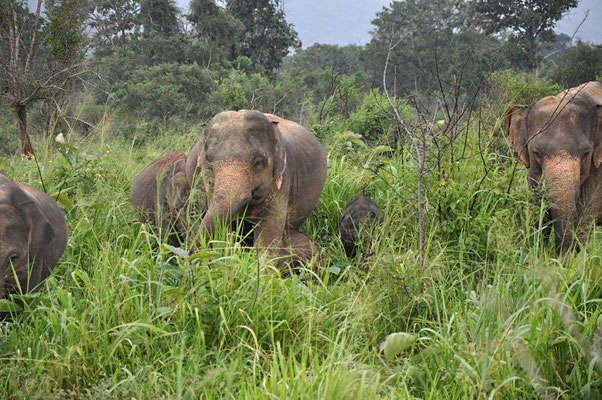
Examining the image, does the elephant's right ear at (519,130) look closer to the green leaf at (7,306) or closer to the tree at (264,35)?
the green leaf at (7,306)

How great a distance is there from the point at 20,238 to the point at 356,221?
2629 mm

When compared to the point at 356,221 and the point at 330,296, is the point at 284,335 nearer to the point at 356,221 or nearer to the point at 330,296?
the point at 330,296

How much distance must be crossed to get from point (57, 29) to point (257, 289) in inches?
244

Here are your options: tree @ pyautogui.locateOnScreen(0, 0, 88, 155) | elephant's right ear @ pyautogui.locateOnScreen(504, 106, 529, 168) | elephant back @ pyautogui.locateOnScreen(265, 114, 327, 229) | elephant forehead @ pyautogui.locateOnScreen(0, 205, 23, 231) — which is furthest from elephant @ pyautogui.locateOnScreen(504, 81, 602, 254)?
tree @ pyautogui.locateOnScreen(0, 0, 88, 155)

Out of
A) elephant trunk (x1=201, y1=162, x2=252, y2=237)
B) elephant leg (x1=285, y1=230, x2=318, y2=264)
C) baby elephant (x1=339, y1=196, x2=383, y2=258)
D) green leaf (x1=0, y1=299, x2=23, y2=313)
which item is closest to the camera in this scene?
green leaf (x1=0, y1=299, x2=23, y2=313)

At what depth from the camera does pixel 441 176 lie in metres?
4.53

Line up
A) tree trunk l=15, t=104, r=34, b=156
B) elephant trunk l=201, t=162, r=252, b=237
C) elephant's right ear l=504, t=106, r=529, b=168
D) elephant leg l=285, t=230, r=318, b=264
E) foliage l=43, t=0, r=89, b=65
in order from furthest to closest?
foliage l=43, t=0, r=89, b=65 < tree trunk l=15, t=104, r=34, b=156 < elephant's right ear l=504, t=106, r=529, b=168 < elephant leg l=285, t=230, r=318, b=264 < elephant trunk l=201, t=162, r=252, b=237

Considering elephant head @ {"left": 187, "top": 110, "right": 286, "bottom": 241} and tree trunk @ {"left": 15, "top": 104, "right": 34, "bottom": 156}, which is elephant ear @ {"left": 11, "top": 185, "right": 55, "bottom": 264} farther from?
tree trunk @ {"left": 15, "top": 104, "right": 34, "bottom": 156}

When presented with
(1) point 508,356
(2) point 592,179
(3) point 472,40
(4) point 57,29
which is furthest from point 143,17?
(1) point 508,356

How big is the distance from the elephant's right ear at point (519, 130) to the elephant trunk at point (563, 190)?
435mm

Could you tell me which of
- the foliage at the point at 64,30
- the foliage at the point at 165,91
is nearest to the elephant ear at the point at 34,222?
the foliage at the point at 64,30

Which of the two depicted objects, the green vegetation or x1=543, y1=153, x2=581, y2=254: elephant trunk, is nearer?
the green vegetation

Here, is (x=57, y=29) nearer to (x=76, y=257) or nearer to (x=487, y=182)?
(x=76, y=257)

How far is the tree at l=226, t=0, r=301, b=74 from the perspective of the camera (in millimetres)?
21469
